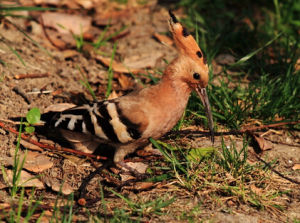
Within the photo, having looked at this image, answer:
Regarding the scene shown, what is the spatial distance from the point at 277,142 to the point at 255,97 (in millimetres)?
408

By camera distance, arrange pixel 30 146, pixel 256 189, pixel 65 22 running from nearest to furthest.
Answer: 1. pixel 256 189
2. pixel 30 146
3. pixel 65 22

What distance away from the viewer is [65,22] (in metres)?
4.65

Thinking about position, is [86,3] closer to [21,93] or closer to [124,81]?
[124,81]

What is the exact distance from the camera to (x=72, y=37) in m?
4.57

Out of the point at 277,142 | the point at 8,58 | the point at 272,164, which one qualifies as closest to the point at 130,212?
the point at 272,164

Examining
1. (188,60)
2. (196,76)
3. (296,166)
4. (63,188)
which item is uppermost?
(188,60)

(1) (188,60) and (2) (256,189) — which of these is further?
(1) (188,60)

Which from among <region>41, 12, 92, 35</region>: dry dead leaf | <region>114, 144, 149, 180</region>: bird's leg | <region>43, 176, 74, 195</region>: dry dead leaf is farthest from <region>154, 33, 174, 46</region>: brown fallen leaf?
<region>43, 176, 74, 195</region>: dry dead leaf

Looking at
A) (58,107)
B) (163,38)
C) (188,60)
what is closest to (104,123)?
(58,107)

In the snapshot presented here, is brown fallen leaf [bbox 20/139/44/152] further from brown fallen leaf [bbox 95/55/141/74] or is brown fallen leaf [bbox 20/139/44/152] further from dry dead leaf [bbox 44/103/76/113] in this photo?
brown fallen leaf [bbox 95/55/141/74]

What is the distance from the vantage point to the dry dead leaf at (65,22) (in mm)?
4602

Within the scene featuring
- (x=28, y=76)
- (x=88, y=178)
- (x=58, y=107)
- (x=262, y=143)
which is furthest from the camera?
(x=28, y=76)

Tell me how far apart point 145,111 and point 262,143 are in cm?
101

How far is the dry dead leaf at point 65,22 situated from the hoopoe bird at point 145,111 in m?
1.79
